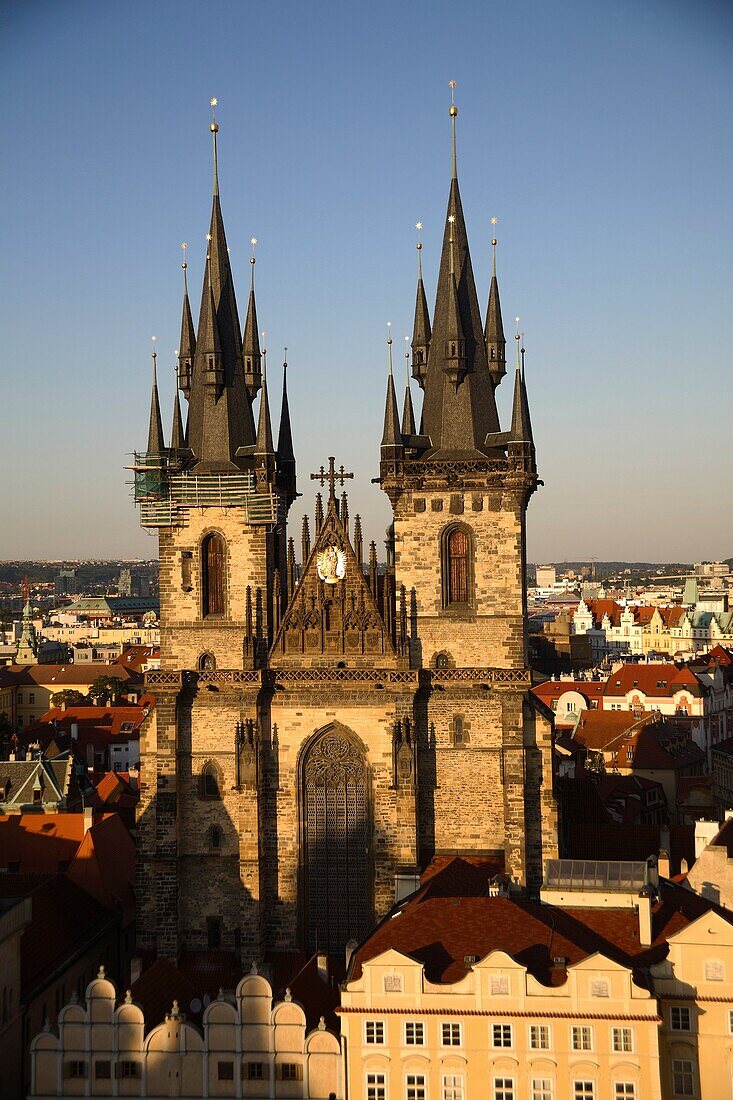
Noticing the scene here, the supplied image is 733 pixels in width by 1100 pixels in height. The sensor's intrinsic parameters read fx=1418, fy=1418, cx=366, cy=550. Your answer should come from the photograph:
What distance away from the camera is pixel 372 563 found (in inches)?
2109

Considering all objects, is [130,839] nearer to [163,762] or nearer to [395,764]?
[163,762]

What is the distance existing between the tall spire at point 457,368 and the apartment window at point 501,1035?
22.7 metres

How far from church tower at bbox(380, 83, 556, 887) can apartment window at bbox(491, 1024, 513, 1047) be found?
1260 centimetres

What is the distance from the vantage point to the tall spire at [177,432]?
187 ft

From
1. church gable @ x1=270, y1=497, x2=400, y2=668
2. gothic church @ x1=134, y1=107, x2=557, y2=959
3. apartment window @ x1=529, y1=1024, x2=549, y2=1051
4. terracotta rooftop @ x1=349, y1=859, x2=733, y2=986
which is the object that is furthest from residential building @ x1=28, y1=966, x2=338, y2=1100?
church gable @ x1=270, y1=497, x2=400, y2=668

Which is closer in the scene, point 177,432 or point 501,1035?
point 501,1035

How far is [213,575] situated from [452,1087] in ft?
76.3

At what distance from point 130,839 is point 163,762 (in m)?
15.4

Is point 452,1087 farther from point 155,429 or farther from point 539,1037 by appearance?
point 155,429

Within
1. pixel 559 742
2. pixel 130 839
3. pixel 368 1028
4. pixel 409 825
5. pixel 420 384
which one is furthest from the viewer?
pixel 559 742

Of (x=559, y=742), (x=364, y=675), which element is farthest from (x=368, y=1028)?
(x=559, y=742)

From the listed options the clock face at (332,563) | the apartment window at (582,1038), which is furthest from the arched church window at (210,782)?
the apartment window at (582,1038)

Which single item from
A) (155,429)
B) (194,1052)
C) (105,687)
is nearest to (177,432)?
(155,429)

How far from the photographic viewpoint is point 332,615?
5384cm
